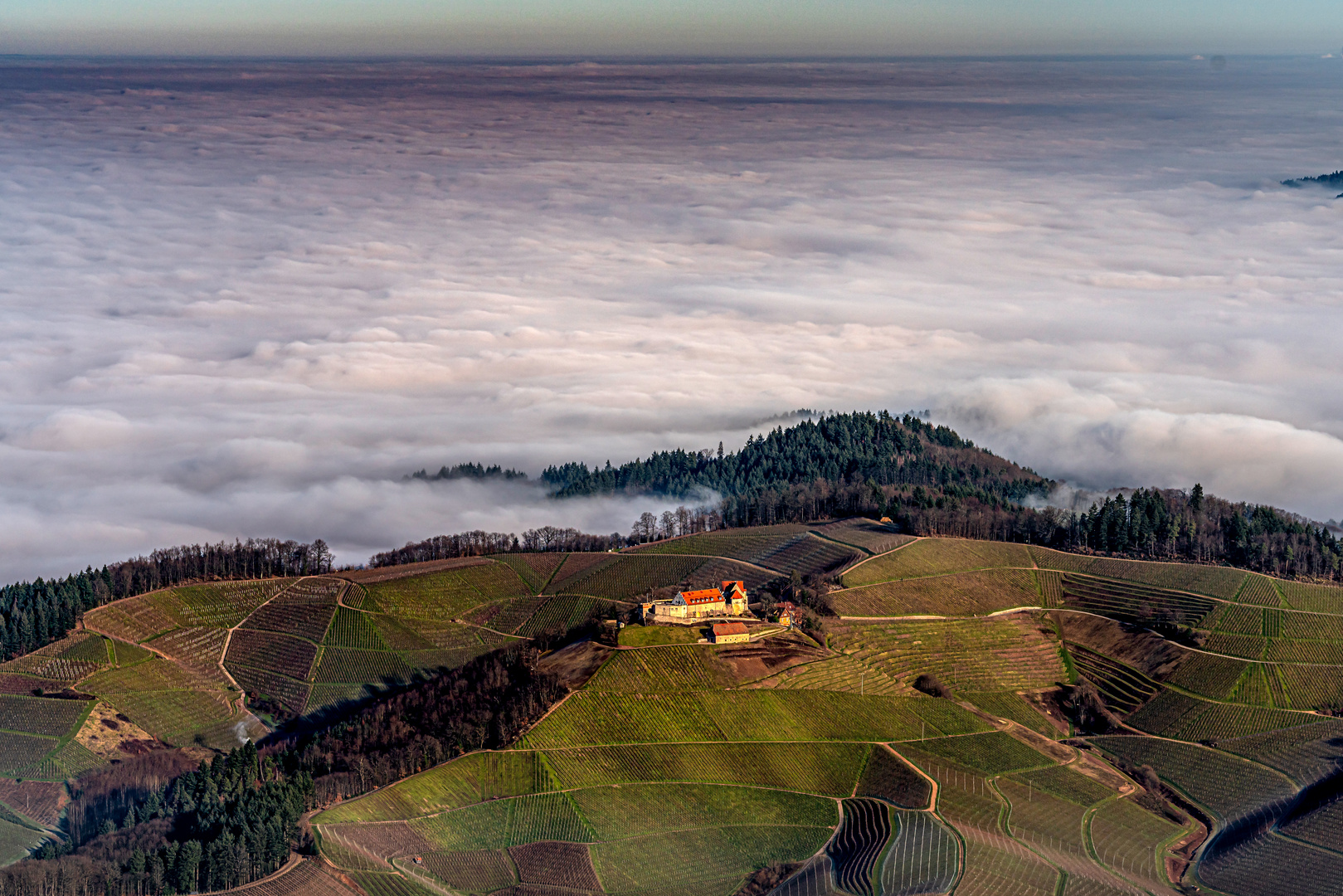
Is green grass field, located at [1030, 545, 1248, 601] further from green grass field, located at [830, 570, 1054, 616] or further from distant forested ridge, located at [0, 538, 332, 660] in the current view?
distant forested ridge, located at [0, 538, 332, 660]

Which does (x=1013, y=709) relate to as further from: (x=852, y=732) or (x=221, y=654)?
(x=221, y=654)

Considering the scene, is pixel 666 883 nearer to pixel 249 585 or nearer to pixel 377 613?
pixel 377 613

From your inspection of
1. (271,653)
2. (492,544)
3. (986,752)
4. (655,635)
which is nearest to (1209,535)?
(986,752)

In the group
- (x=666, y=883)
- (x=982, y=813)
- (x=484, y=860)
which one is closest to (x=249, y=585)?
(x=484, y=860)

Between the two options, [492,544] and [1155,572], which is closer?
[1155,572]

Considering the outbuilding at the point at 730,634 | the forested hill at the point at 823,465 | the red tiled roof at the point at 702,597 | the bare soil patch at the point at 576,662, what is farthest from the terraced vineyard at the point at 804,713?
the forested hill at the point at 823,465

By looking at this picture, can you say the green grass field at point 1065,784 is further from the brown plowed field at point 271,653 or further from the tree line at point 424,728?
the brown plowed field at point 271,653
